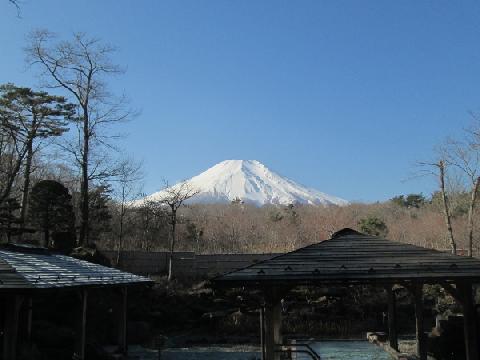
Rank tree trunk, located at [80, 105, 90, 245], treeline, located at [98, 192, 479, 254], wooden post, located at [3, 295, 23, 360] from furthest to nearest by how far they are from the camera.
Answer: treeline, located at [98, 192, 479, 254], tree trunk, located at [80, 105, 90, 245], wooden post, located at [3, 295, 23, 360]

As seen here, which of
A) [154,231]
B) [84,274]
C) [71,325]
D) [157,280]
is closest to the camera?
[84,274]

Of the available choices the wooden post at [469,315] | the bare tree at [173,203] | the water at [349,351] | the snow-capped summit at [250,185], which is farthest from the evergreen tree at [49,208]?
the snow-capped summit at [250,185]

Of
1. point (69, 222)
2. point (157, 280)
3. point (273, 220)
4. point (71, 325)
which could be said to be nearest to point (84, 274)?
point (71, 325)

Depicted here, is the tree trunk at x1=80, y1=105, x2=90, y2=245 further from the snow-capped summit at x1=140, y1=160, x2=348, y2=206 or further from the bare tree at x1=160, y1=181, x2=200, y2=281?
the snow-capped summit at x1=140, y1=160, x2=348, y2=206

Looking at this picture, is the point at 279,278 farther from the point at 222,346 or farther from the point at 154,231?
the point at 154,231

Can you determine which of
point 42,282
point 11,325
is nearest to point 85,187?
point 42,282

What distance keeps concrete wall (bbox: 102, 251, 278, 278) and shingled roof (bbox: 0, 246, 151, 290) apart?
937 cm

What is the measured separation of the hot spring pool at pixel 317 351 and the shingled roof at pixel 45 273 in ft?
10.1

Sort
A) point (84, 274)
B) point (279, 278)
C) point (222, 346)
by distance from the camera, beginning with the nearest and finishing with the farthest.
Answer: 1. point (279, 278)
2. point (84, 274)
3. point (222, 346)

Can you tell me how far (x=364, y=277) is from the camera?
831 cm

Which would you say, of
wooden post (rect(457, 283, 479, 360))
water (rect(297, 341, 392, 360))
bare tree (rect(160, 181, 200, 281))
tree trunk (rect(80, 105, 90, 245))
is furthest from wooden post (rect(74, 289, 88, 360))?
bare tree (rect(160, 181, 200, 281))

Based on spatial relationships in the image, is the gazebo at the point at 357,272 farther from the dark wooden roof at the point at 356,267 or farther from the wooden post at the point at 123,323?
the wooden post at the point at 123,323

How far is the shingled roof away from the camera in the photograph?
30.5ft

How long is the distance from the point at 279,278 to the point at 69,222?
15318 millimetres
